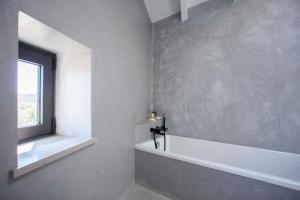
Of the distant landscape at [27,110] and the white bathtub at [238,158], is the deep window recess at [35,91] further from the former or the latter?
the white bathtub at [238,158]

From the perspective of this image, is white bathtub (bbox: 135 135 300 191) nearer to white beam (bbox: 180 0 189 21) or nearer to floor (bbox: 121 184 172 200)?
floor (bbox: 121 184 172 200)

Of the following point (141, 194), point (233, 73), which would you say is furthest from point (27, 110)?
Result: point (233, 73)

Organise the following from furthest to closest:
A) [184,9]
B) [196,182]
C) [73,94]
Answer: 1. [184,9]
2. [196,182]
3. [73,94]

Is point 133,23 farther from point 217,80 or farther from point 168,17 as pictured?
point 217,80

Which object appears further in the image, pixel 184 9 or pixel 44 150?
pixel 184 9

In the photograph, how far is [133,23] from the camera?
2004 mm

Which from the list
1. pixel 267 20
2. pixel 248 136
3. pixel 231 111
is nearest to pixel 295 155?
pixel 248 136

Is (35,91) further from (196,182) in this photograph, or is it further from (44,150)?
(196,182)

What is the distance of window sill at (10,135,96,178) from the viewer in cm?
79

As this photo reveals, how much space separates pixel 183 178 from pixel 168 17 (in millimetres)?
2407

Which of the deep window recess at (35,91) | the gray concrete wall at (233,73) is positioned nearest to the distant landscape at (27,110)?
the deep window recess at (35,91)

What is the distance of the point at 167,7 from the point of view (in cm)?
238

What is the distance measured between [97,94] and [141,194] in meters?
1.35

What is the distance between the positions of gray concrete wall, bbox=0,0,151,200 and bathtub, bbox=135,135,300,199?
44 centimetres
